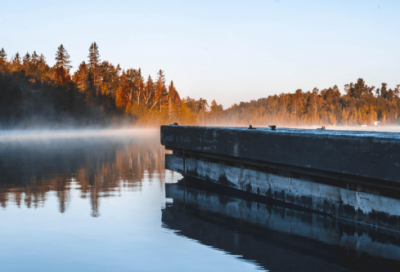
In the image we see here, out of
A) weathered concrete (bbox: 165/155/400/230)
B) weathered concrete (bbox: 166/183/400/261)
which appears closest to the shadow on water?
weathered concrete (bbox: 166/183/400/261)

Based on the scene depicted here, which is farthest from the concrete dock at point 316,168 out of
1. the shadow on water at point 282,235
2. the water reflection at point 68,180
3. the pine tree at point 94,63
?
the pine tree at point 94,63

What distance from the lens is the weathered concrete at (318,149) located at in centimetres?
612

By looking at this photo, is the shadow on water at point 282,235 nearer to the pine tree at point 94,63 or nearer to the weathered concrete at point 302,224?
the weathered concrete at point 302,224

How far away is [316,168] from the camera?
23.8 feet

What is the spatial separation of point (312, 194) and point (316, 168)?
0.83 meters

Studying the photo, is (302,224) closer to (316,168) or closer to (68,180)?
(316,168)

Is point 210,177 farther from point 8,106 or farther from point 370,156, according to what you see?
point 8,106

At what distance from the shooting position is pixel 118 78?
148750mm

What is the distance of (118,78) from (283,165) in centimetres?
14428

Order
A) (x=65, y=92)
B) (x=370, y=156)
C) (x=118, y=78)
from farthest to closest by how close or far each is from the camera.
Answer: (x=118, y=78)
(x=65, y=92)
(x=370, y=156)

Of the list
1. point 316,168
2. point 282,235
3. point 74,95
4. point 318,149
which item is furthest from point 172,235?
point 74,95

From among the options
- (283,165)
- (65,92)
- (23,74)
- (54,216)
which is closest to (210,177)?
(283,165)

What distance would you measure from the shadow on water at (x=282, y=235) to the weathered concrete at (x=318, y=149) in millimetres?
797

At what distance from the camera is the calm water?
4863 mm
